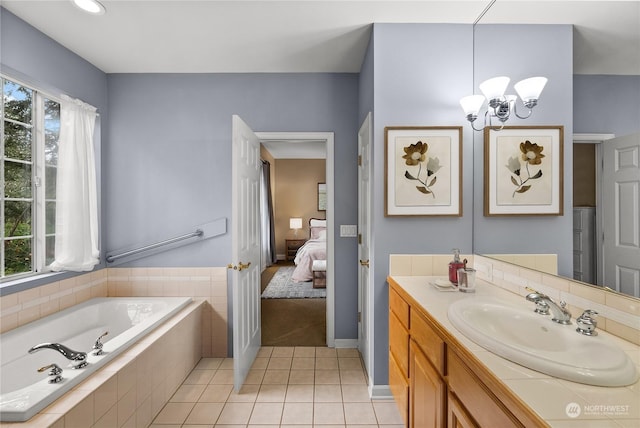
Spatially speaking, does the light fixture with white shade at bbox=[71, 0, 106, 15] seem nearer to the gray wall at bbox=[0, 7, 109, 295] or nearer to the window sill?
the gray wall at bbox=[0, 7, 109, 295]

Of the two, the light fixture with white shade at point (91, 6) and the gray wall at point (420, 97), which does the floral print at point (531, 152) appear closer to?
the gray wall at point (420, 97)

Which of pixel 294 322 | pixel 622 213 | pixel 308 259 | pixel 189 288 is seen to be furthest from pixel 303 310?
pixel 622 213

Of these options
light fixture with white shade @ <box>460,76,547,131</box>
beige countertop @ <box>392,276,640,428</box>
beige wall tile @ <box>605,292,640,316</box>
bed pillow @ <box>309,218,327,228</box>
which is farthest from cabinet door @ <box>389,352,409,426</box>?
bed pillow @ <box>309,218,327,228</box>

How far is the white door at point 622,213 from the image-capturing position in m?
0.92

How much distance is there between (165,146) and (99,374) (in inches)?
76.2

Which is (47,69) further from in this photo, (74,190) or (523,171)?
(523,171)

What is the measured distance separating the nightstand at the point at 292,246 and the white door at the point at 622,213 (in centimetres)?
602

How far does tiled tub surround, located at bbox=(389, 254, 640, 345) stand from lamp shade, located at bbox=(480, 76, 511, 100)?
0.92 metres

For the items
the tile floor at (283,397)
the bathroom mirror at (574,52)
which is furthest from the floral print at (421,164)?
the tile floor at (283,397)

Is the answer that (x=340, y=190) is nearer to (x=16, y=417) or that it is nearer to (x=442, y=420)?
(x=442, y=420)

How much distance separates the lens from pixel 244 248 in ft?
7.77

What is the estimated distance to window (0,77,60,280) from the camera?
2035mm

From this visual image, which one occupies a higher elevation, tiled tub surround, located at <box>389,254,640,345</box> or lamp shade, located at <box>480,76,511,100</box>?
lamp shade, located at <box>480,76,511,100</box>

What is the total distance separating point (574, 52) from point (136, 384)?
2722 mm
